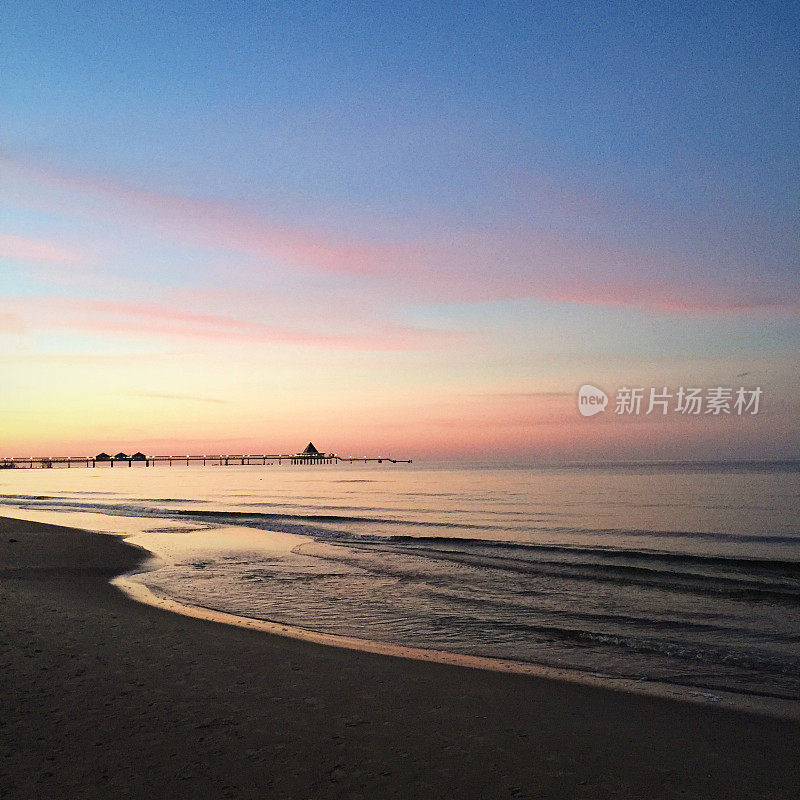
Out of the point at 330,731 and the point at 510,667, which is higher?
the point at 330,731

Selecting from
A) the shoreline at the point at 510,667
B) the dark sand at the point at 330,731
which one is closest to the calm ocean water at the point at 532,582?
the shoreline at the point at 510,667

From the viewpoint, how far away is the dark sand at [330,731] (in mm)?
4961

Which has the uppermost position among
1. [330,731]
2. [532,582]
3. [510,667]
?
[330,731]

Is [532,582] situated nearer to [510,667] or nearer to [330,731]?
[510,667]

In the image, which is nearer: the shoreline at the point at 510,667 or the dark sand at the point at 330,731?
the dark sand at the point at 330,731

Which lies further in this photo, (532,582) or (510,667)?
(532,582)

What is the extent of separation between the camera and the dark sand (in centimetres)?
496

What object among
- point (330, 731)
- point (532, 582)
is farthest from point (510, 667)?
point (532, 582)

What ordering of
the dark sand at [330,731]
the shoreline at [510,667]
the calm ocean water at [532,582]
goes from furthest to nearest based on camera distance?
1. the calm ocean water at [532,582]
2. the shoreline at [510,667]
3. the dark sand at [330,731]

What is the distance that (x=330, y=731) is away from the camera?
5.96 metres

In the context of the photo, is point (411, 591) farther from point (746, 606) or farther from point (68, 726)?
point (68, 726)

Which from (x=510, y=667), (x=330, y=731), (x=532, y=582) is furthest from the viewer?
(x=532, y=582)

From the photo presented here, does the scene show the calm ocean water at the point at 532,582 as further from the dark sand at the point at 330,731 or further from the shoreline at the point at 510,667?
the dark sand at the point at 330,731

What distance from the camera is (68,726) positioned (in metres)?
5.82
